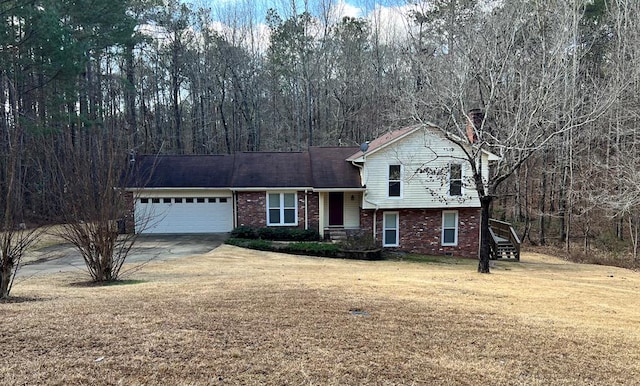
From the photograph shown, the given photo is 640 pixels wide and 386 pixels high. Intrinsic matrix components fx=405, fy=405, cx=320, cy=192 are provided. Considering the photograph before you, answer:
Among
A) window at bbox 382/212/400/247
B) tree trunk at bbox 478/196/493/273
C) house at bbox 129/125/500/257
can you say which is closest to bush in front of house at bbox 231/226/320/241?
house at bbox 129/125/500/257

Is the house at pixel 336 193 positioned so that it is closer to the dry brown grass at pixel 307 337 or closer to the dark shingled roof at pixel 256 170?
the dark shingled roof at pixel 256 170

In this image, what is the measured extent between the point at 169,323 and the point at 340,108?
97.9ft

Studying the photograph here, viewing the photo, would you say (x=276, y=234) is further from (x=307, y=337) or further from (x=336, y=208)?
(x=307, y=337)

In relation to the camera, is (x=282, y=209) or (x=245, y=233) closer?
(x=245, y=233)

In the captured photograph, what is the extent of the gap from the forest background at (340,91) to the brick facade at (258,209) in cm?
567

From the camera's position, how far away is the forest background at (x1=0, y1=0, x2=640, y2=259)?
11.4 metres

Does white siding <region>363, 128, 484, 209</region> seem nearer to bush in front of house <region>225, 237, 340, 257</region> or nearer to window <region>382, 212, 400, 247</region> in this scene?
window <region>382, 212, 400, 247</region>

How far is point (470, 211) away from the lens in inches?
723

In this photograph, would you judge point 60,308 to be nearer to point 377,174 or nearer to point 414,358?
point 414,358

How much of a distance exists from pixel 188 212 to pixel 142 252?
5.56 m

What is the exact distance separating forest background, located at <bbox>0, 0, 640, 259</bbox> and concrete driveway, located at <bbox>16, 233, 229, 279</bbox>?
168cm

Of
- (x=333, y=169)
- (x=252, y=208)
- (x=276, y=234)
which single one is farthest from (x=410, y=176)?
(x=252, y=208)

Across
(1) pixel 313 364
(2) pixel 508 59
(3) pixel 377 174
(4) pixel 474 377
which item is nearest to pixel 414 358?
(4) pixel 474 377

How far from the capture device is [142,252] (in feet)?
48.4
